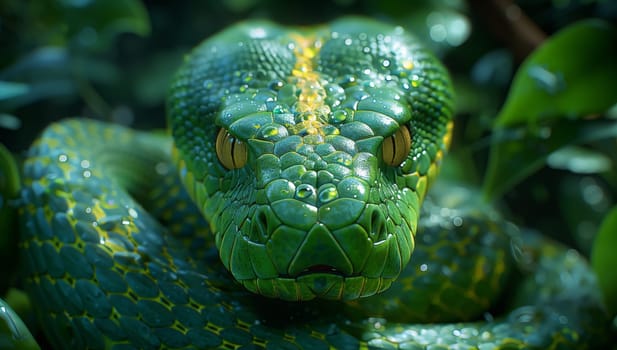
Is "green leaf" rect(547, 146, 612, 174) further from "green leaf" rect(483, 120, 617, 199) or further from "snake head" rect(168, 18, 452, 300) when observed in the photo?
"snake head" rect(168, 18, 452, 300)

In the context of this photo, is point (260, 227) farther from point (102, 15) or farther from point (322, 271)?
point (102, 15)

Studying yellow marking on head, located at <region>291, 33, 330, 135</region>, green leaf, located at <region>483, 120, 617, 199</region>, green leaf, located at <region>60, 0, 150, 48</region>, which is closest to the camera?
yellow marking on head, located at <region>291, 33, 330, 135</region>

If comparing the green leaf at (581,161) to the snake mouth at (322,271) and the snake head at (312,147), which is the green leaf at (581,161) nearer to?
the snake head at (312,147)

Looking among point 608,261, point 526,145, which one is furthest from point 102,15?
point 608,261

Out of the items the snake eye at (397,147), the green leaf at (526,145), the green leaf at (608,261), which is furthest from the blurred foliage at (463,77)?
the snake eye at (397,147)

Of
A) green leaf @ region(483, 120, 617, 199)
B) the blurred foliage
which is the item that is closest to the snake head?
green leaf @ region(483, 120, 617, 199)

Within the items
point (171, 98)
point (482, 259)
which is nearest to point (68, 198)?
point (171, 98)

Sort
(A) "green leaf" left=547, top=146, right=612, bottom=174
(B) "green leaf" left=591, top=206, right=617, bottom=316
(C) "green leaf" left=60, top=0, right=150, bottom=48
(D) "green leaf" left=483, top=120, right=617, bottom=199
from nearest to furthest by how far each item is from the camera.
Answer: (B) "green leaf" left=591, top=206, right=617, bottom=316, (D) "green leaf" left=483, top=120, right=617, bottom=199, (C) "green leaf" left=60, top=0, right=150, bottom=48, (A) "green leaf" left=547, top=146, right=612, bottom=174
